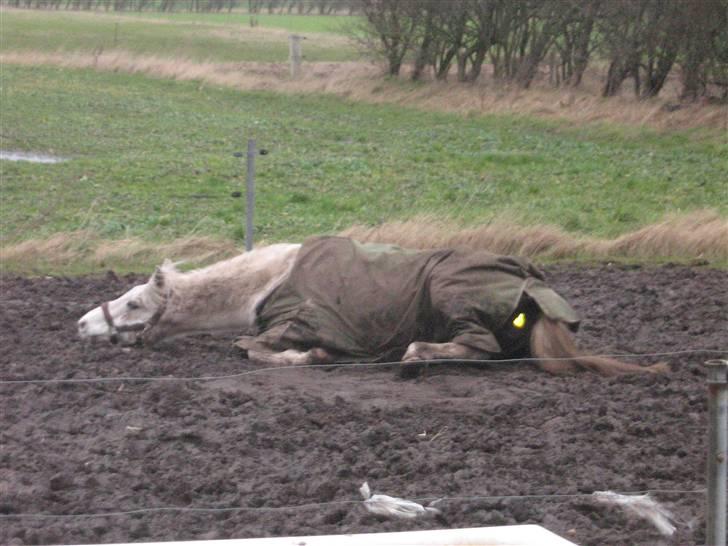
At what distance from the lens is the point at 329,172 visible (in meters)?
16.8

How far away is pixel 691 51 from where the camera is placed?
23000mm

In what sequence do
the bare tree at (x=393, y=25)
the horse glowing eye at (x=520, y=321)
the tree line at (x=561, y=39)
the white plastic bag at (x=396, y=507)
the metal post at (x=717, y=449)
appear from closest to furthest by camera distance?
the metal post at (x=717, y=449)
the white plastic bag at (x=396, y=507)
the horse glowing eye at (x=520, y=321)
the tree line at (x=561, y=39)
the bare tree at (x=393, y=25)

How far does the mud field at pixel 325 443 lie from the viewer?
4668 millimetres

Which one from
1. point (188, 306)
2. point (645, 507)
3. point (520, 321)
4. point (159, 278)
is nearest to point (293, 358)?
point (188, 306)

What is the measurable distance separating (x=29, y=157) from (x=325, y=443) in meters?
14.8

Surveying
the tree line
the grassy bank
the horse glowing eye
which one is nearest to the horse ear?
the horse glowing eye

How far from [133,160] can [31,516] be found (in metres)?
13.5

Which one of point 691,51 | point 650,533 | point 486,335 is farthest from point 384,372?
point 691,51

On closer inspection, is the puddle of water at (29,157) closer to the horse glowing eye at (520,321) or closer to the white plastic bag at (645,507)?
the horse glowing eye at (520,321)

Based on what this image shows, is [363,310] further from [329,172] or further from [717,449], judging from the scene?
[329,172]

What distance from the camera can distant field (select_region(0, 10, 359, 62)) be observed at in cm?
4241

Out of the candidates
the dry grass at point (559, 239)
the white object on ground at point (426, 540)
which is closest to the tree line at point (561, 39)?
the dry grass at point (559, 239)

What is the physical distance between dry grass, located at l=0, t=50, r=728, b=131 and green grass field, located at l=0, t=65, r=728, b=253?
0.93 m

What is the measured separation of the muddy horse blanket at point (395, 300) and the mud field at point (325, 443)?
0.24 meters
